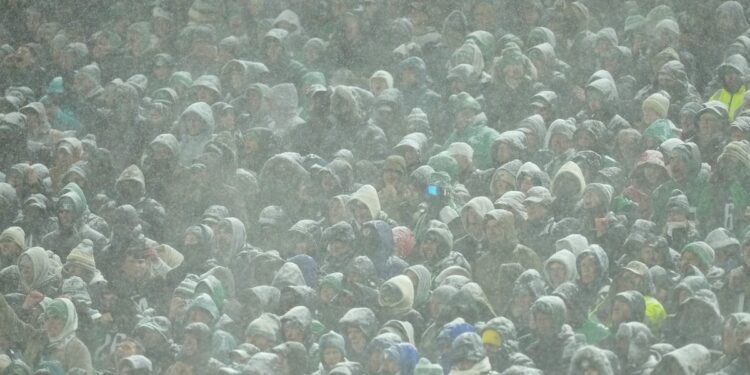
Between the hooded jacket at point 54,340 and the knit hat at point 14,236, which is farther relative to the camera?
the knit hat at point 14,236

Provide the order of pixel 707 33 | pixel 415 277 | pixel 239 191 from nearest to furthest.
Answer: pixel 415 277, pixel 239 191, pixel 707 33

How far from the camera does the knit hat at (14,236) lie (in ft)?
53.9

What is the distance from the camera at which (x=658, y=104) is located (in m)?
16.5

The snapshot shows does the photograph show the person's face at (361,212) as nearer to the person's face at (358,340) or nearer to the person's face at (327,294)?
the person's face at (327,294)

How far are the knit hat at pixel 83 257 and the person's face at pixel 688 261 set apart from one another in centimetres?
487

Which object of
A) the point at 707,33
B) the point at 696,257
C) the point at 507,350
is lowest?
the point at 507,350

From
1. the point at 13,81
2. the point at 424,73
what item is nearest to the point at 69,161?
the point at 13,81

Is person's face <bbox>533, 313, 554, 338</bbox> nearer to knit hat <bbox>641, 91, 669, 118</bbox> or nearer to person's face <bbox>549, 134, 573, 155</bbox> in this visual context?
person's face <bbox>549, 134, 573, 155</bbox>

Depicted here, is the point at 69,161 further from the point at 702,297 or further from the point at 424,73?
the point at 702,297

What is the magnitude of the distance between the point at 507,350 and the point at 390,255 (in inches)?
72.9

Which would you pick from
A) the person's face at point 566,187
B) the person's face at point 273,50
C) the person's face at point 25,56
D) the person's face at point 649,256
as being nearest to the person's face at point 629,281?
the person's face at point 649,256

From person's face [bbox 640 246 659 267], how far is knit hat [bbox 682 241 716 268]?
227 millimetres

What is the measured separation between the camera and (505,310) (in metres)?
14.3

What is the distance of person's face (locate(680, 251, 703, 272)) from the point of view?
1439cm
